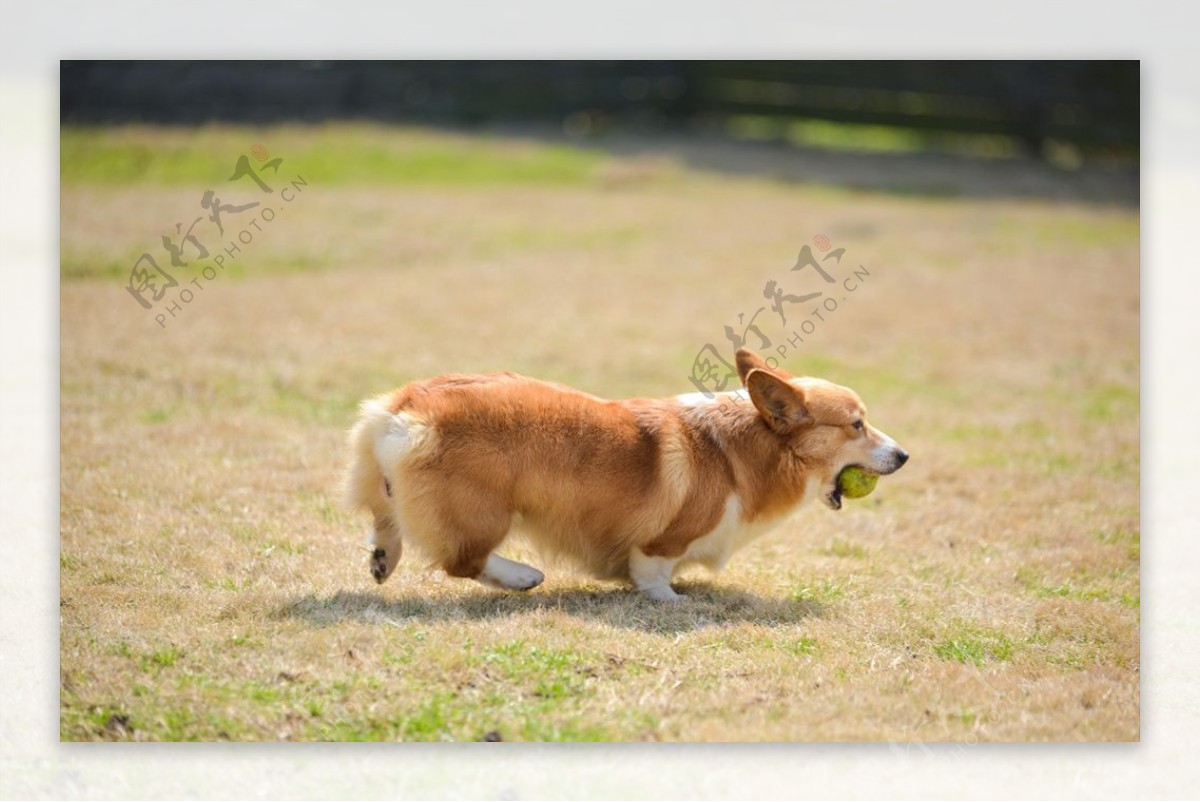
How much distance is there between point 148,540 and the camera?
508 cm

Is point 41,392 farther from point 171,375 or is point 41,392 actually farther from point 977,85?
point 977,85

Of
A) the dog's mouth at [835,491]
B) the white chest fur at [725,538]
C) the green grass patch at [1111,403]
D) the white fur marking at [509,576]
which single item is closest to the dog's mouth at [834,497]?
the dog's mouth at [835,491]

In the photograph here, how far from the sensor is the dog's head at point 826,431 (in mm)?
4762

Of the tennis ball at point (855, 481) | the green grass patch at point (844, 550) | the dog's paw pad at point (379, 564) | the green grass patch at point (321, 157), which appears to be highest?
the green grass patch at point (321, 157)

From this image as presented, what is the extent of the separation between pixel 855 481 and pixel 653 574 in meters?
0.88

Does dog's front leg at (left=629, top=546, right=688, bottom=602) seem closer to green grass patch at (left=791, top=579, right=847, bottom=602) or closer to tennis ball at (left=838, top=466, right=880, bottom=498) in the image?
green grass patch at (left=791, top=579, right=847, bottom=602)

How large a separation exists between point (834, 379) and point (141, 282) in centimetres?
504

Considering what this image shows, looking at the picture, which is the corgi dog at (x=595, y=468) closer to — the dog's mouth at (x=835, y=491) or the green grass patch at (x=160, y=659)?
the dog's mouth at (x=835, y=491)

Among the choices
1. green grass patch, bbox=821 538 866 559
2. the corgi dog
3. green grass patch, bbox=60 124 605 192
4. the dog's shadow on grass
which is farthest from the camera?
green grass patch, bbox=60 124 605 192

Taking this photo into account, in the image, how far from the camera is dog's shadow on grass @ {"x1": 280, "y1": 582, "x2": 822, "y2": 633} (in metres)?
4.45

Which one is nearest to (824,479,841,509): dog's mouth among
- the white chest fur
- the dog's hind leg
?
the white chest fur

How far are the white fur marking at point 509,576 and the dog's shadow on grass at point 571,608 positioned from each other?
0.07 metres

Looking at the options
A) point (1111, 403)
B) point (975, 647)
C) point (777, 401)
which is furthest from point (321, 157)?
point (975, 647)

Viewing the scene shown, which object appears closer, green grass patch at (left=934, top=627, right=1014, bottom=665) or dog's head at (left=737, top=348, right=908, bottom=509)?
green grass patch at (left=934, top=627, right=1014, bottom=665)
